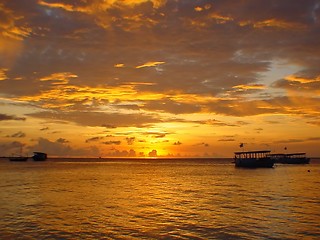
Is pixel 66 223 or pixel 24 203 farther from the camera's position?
pixel 24 203

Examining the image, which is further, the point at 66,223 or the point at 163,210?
the point at 163,210

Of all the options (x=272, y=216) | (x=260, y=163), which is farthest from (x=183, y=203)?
(x=260, y=163)

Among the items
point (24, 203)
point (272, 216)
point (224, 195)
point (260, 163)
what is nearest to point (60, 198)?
point (24, 203)

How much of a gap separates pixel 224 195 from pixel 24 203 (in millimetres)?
26526

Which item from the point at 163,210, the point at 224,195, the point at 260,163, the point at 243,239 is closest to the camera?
the point at 243,239

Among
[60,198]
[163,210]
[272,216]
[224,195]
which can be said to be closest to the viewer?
[272,216]

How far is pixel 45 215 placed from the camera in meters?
33.1

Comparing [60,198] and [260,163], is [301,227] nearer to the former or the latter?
[60,198]

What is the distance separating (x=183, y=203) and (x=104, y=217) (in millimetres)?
12510

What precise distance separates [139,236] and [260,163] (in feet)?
367

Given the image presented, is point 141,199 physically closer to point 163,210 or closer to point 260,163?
point 163,210

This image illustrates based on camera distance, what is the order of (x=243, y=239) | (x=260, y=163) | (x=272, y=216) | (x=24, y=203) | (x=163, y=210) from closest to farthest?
(x=243, y=239) < (x=272, y=216) < (x=163, y=210) < (x=24, y=203) < (x=260, y=163)

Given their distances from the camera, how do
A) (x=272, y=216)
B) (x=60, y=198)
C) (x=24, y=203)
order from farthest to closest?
(x=60, y=198) → (x=24, y=203) → (x=272, y=216)

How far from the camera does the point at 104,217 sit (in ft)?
107
